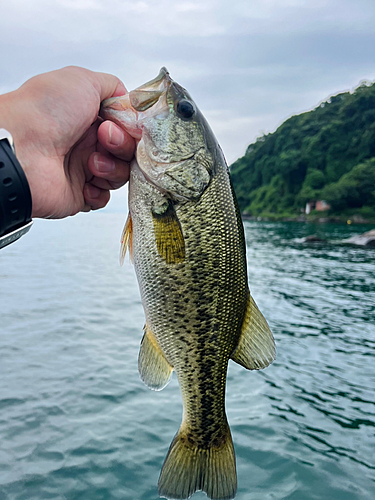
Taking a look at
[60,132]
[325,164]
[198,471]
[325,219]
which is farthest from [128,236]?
[325,164]

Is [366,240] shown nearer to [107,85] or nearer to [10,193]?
[107,85]

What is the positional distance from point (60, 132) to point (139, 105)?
1.79 ft

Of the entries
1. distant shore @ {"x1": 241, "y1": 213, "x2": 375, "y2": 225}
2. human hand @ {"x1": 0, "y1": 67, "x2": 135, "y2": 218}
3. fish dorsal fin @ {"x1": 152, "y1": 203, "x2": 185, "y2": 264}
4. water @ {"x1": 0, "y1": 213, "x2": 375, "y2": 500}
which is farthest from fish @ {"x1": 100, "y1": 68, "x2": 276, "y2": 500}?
distant shore @ {"x1": 241, "y1": 213, "x2": 375, "y2": 225}

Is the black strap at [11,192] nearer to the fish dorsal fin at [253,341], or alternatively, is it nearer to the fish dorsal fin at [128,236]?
the fish dorsal fin at [128,236]

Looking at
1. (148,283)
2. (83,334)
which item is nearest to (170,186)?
(148,283)

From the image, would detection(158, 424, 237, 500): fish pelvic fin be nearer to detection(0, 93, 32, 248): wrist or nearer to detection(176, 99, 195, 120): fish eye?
detection(0, 93, 32, 248): wrist

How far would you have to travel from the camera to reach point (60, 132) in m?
2.82

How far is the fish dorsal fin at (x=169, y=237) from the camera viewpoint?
263 centimetres

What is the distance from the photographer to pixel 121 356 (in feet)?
38.1

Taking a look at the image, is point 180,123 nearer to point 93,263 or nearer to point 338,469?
point 338,469

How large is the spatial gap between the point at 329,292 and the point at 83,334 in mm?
12289

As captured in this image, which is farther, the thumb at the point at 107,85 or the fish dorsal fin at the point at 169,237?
the thumb at the point at 107,85

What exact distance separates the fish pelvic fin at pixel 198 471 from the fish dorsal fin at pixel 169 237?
126 cm

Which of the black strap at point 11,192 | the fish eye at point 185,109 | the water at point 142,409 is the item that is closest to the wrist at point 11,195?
the black strap at point 11,192
